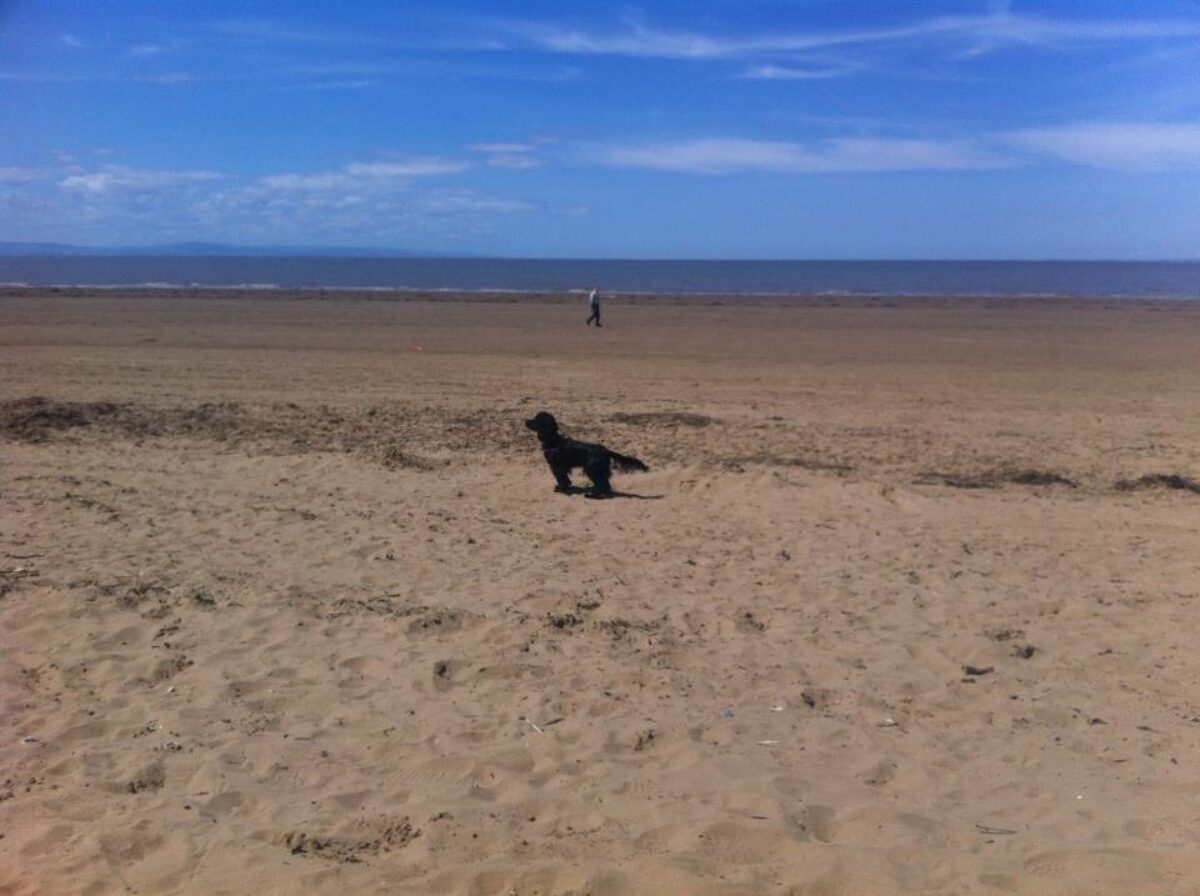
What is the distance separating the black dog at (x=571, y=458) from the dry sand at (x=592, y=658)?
27 cm

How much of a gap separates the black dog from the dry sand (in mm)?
274

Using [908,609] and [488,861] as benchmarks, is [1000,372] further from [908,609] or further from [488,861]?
[488,861]

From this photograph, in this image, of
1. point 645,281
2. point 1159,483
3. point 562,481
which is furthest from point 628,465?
point 645,281

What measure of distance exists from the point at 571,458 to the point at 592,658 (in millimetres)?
4436

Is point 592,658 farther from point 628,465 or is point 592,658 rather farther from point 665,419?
point 665,419

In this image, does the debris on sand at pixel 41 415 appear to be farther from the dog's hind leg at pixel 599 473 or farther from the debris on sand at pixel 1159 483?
the debris on sand at pixel 1159 483

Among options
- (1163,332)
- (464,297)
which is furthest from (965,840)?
(464,297)

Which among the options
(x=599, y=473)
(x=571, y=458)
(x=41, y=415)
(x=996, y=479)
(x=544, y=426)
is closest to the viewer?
(x=599, y=473)

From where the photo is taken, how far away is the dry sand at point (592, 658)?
4.26 m

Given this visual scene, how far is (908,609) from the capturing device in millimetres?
7223

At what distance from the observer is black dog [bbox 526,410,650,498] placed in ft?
34.2

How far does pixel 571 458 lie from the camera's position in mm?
10562

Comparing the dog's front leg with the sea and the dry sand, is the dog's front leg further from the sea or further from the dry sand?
the sea

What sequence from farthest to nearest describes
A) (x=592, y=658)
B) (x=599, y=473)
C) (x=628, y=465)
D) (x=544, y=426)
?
1. (x=628, y=465)
2. (x=544, y=426)
3. (x=599, y=473)
4. (x=592, y=658)
